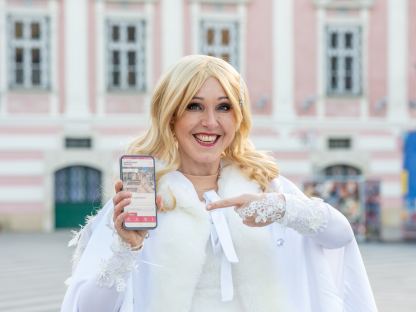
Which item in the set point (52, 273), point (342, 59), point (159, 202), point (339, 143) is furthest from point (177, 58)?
point (159, 202)

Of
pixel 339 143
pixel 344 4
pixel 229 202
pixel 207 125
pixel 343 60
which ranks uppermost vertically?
pixel 344 4

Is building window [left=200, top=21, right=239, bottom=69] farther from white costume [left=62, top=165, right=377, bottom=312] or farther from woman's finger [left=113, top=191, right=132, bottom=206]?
woman's finger [left=113, top=191, right=132, bottom=206]

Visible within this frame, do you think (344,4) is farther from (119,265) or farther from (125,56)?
(119,265)

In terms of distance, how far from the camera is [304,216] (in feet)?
9.90

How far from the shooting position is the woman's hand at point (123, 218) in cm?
284

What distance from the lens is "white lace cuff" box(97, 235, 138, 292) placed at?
292cm

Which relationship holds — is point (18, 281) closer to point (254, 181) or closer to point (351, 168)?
point (254, 181)

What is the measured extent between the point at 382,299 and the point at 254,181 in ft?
27.8

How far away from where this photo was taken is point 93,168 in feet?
84.8

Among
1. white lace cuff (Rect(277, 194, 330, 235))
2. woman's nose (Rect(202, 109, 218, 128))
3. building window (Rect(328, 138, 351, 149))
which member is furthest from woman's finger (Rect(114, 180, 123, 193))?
building window (Rect(328, 138, 351, 149))

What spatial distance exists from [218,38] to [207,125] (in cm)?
2356

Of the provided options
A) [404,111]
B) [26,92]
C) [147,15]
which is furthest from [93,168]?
[404,111]

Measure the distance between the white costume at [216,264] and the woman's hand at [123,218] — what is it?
1.7 inches

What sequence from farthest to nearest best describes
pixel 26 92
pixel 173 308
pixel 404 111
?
pixel 404 111, pixel 26 92, pixel 173 308
